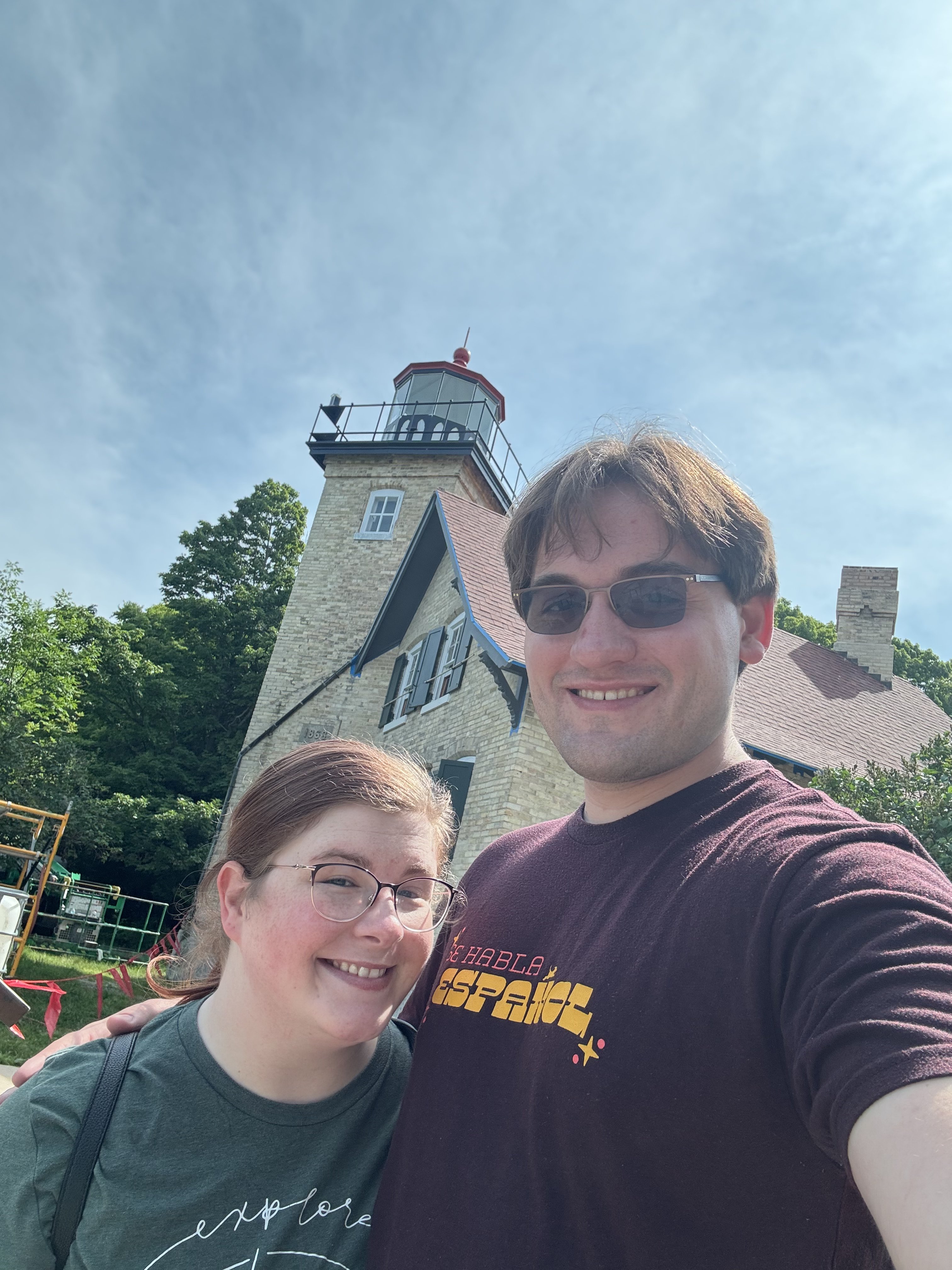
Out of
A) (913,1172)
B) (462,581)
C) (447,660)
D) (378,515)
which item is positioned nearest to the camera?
(913,1172)

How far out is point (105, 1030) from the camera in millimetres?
1803

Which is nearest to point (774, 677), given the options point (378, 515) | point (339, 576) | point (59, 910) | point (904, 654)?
point (339, 576)

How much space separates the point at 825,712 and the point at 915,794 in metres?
5.55

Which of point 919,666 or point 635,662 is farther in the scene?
point 919,666

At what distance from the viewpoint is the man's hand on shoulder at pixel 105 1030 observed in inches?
64.3

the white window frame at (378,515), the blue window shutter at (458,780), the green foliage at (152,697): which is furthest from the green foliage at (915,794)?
the green foliage at (152,697)

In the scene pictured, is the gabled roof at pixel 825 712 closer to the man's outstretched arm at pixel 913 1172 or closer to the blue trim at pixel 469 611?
the blue trim at pixel 469 611

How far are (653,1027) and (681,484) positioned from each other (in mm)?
1060

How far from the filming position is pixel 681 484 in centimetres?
173

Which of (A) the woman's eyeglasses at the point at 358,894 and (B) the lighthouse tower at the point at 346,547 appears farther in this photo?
(B) the lighthouse tower at the point at 346,547

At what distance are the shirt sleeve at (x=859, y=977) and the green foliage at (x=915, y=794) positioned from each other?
6.29m

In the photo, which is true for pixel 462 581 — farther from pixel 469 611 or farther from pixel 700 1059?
pixel 700 1059

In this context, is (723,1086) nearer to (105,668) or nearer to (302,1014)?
(302,1014)

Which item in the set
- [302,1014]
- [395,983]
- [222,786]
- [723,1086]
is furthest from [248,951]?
[222,786]
